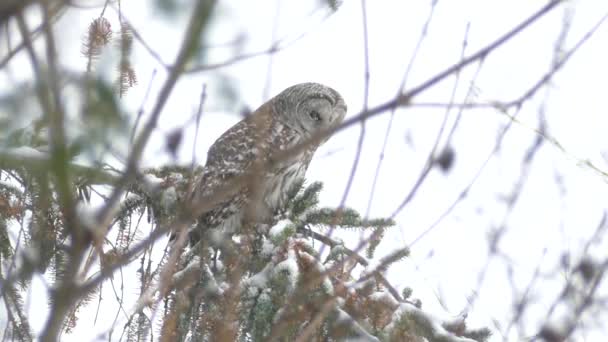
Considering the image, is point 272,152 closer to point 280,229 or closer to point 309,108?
point 309,108

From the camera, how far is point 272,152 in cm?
581

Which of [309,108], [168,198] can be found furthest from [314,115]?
[168,198]

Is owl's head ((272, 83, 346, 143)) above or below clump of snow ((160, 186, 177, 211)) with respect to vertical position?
above

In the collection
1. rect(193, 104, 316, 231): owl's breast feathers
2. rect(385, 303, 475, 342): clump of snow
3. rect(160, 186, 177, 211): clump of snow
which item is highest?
rect(193, 104, 316, 231): owl's breast feathers

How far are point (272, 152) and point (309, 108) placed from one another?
91cm

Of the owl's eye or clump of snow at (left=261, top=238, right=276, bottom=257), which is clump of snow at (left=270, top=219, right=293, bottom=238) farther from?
the owl's eye

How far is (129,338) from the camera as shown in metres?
3.31

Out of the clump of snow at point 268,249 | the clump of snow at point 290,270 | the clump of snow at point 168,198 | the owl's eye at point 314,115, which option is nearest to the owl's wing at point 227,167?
the owl's eye at point 314,115

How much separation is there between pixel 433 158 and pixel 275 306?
70.9 inches

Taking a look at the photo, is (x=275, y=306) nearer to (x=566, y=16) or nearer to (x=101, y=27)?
(x=101, y=27)

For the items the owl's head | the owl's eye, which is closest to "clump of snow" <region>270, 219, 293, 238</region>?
the owl's head

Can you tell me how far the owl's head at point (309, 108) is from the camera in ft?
21.2

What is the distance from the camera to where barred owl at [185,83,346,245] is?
201 inches

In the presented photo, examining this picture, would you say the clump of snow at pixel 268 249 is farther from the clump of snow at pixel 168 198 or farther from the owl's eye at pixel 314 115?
the owl's eye at pixel 314 115
